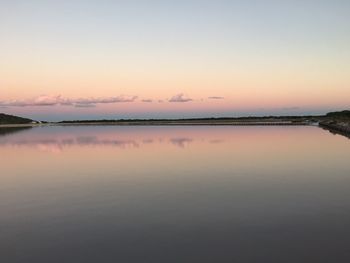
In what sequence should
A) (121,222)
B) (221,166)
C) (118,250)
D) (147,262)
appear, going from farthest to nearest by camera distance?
1. (221,166)
2. (121,222)
3. (118,250)
4. (147,262)

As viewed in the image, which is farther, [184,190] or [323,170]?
[323,170]

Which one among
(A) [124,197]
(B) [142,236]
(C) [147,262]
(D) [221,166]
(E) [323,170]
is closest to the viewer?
(C) [147,262]

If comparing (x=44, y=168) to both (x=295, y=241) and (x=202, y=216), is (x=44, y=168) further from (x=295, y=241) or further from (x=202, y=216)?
(x=295, y=241)

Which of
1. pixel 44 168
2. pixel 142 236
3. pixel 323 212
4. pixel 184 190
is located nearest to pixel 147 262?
pixel 142 236

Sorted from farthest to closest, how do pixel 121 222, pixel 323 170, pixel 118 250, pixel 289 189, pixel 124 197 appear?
pixel 323 170 → pixel 289 189 → pixel 124 197 → pixel 121 222 → pixel 118 250

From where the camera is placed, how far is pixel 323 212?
454 inches

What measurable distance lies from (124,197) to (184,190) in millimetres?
2254

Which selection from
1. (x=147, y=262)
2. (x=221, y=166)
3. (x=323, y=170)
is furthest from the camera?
(x=221, y=166)

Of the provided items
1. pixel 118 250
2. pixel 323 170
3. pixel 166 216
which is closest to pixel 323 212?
pixel 166 216

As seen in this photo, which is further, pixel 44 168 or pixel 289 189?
pixel 44 168

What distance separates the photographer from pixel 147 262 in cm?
807

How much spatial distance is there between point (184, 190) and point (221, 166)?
6.84 metres

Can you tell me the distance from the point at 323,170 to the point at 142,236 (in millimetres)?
12794

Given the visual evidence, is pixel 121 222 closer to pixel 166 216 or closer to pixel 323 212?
pixel 166 216
